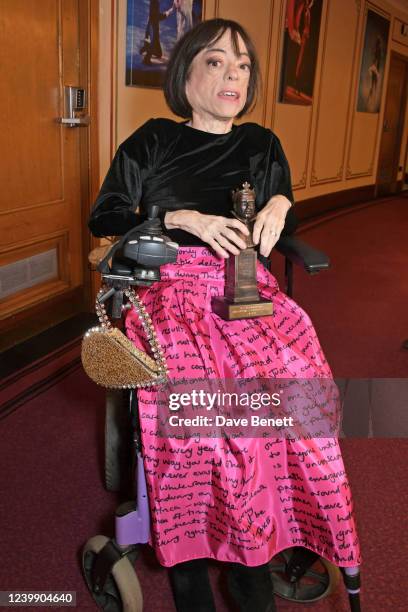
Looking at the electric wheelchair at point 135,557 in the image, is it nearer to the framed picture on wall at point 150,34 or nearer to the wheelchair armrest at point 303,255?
the wheelchair armrest at point 303,255

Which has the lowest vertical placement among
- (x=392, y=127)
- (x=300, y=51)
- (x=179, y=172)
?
(x=179, y=172)

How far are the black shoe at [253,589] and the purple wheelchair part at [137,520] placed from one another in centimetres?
24

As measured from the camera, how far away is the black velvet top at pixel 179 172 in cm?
174

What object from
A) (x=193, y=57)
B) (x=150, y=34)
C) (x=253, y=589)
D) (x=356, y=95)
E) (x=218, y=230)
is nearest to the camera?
(x=253, y=589)

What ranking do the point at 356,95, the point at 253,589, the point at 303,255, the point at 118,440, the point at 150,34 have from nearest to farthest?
the point at 253,589 → the point at 303,255 → the point at 118,440 → the point at 150,34 → the point at 356,95

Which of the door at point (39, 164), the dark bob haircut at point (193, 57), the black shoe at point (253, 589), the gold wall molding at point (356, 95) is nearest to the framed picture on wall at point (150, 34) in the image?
the door at point (39, 164)

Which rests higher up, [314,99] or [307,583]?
[314,99]

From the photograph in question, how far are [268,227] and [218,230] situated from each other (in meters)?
0.15

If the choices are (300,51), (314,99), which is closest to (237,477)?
(300,51)

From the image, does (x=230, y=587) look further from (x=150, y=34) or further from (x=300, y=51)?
(x=300, y=51)

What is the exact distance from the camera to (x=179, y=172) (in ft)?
5.90

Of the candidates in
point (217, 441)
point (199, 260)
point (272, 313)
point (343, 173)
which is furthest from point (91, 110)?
point (343, 173)

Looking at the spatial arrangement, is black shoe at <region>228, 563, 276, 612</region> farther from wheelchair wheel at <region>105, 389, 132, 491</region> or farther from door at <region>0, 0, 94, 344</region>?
door at <region>0, 0, 94, 344</region>

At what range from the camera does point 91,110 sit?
3.45 meters
